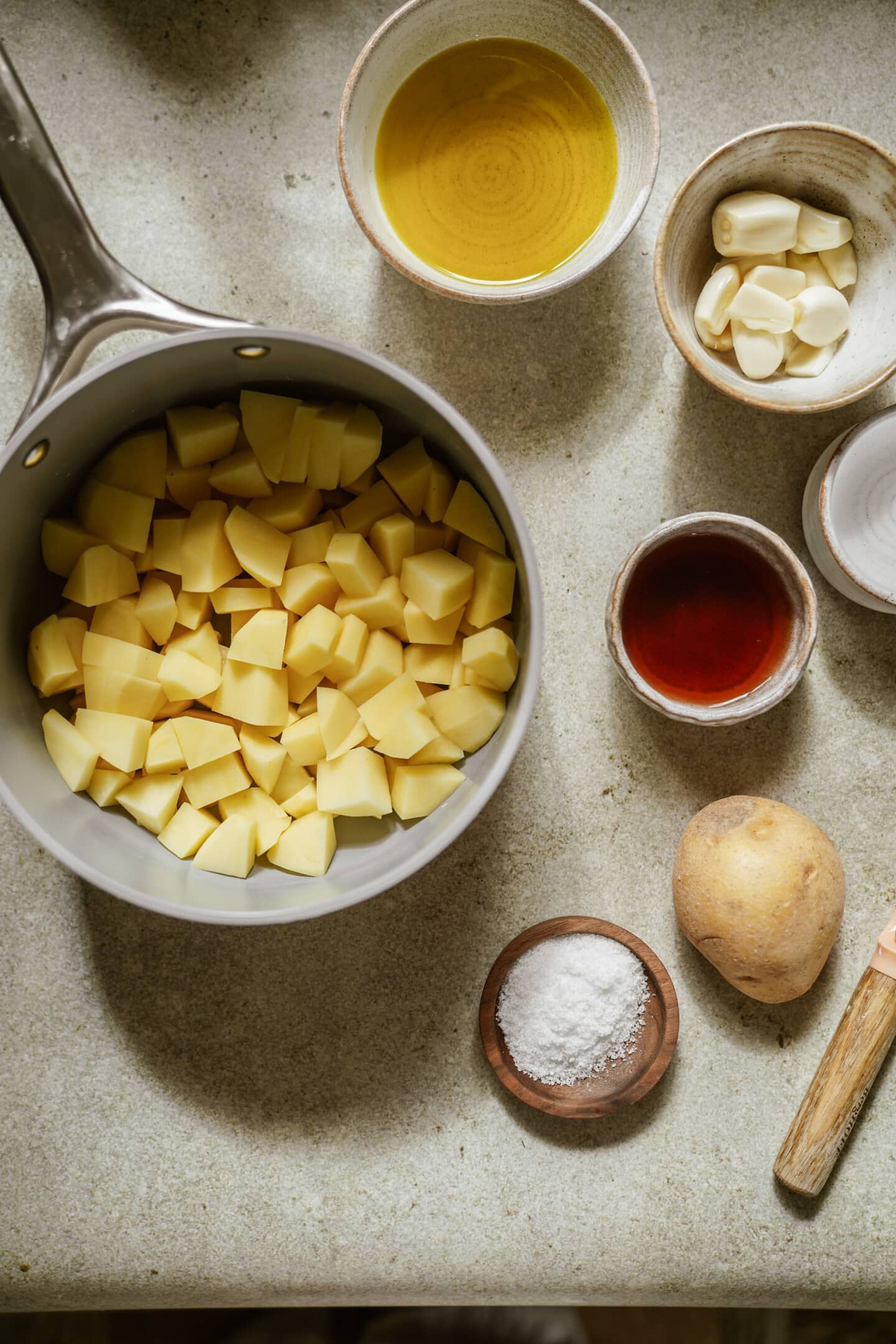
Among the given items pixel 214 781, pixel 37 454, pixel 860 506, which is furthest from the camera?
pixel 860 506

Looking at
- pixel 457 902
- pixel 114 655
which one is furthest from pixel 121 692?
pixel 457 902

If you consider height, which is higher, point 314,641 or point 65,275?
point 65,275

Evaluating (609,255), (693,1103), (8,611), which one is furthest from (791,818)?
(8,611)

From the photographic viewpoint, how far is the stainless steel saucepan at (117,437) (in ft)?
2.89

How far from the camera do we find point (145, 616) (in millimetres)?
1021

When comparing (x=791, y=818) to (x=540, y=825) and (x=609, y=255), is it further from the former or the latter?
(x=609, y=255)

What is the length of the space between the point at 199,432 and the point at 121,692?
301 millimetres

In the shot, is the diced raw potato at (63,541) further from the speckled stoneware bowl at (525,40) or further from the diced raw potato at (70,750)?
the speckled stoneware bowl at (525,40)

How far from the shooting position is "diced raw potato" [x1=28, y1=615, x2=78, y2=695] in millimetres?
984

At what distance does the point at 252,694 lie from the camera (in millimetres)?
1003

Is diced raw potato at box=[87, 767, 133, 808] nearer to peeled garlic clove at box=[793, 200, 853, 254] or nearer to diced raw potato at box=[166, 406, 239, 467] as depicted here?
diced raw potato at box=[166, 406, 239, 467]

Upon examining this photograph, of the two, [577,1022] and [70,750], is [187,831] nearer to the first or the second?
[70,750]

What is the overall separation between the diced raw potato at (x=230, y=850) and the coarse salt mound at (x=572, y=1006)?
371 millimetres

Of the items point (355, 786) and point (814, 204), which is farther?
point (814, 204)
